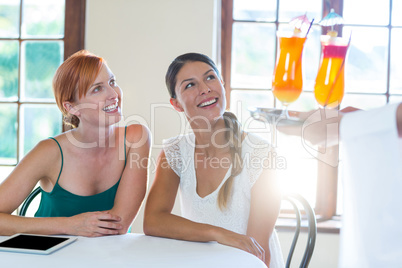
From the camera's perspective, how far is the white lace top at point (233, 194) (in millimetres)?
1514

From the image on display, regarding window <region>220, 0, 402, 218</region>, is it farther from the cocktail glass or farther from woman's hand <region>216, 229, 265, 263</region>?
woman's hand <region>216, 229, 265, 263</region>

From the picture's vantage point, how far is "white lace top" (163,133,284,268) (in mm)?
1514

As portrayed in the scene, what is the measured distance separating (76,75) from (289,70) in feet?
2.71

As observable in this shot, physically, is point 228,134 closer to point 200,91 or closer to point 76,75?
point 200,91

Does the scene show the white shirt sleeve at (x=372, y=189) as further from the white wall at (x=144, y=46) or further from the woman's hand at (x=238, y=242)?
the white wall at (x=144, y=46)

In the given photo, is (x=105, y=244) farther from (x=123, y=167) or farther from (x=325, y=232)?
(x=325, y=232)

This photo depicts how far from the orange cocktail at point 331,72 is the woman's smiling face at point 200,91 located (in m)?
0.40

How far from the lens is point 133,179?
1483 millimetres

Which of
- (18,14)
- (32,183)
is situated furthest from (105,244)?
(18,14)

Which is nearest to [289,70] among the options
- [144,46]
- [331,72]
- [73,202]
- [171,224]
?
[331,72]

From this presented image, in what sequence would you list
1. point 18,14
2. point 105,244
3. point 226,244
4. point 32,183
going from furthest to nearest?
1. point 18,14
2. point 32,183
3. point 226,244
4. point 105,244

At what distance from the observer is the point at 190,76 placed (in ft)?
5.26

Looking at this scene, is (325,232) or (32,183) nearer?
(32,183)

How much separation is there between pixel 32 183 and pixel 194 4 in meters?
1.49
